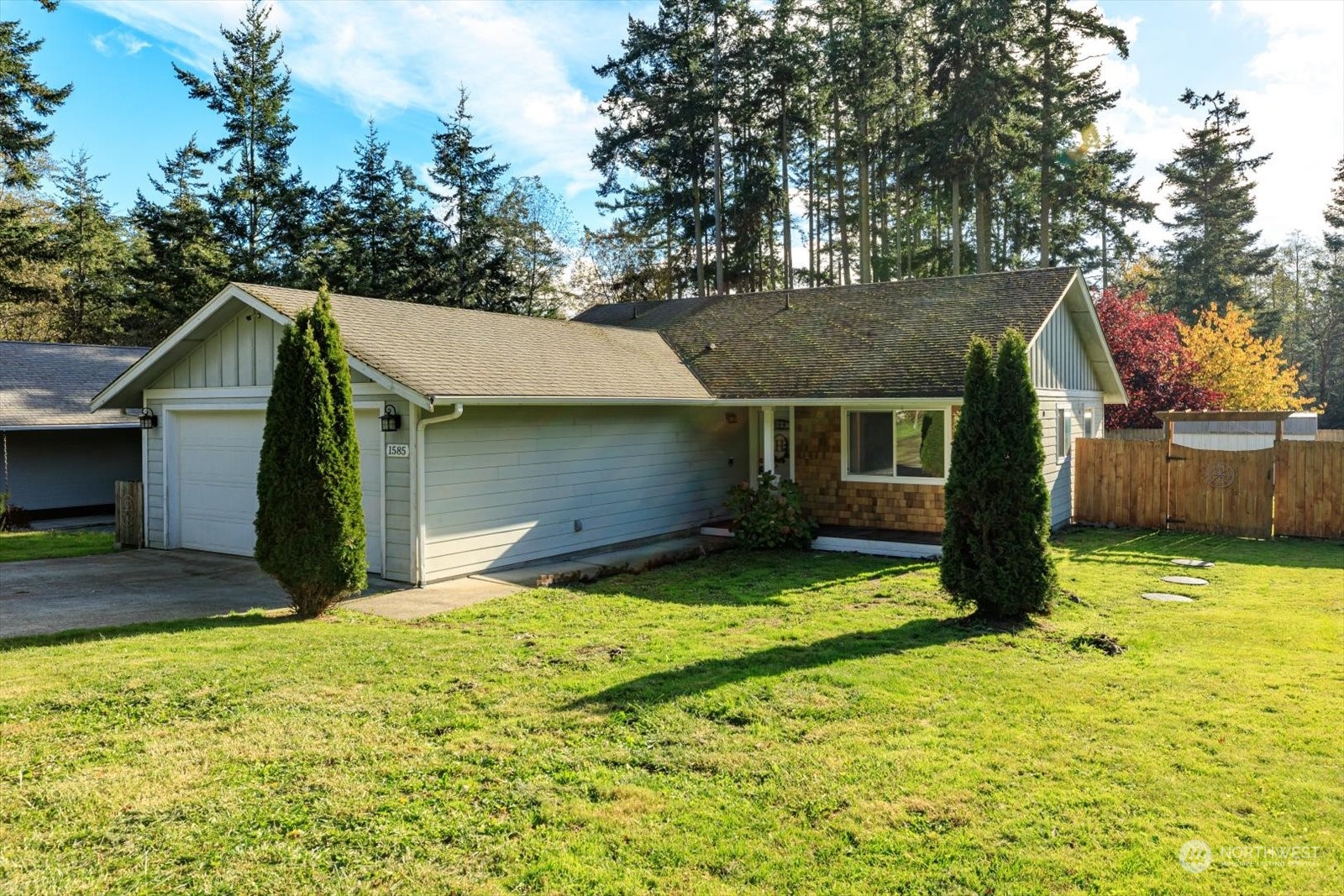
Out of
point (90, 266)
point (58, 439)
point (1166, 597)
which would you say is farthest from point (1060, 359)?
point (90, 266)

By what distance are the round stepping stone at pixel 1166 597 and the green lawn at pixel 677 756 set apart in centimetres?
83

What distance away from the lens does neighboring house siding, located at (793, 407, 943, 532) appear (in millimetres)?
12656

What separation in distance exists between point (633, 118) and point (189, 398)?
20793mm

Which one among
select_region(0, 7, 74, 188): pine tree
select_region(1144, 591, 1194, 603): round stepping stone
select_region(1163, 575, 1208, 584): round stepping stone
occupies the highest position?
select_region(0, 7, 74, 188): pine tree

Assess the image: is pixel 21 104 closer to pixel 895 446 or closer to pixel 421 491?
pixel 421 491

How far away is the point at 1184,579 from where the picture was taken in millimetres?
9695

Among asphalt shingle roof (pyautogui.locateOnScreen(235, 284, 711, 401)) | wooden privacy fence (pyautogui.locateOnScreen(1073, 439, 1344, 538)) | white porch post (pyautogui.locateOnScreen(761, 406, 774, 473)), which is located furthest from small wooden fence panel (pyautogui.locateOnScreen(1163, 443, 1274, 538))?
asphalt shingle roof (pyautogui.locateOnScreen(235, 284, 711, 401))

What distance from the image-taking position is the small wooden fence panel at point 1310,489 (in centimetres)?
1236

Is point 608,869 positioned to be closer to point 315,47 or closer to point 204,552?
point 204,552

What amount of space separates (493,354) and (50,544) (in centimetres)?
856

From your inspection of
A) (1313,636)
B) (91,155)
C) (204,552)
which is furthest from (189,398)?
(91,155)

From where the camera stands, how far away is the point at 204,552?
12.0 meters

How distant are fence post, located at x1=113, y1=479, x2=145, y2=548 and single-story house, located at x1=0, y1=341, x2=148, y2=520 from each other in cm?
476

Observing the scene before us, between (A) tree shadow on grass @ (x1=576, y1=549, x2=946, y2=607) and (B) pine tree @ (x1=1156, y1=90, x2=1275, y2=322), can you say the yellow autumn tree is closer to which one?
(B) pine tree @ (x1=1156, y1=90, x2=1275, y2=322)
